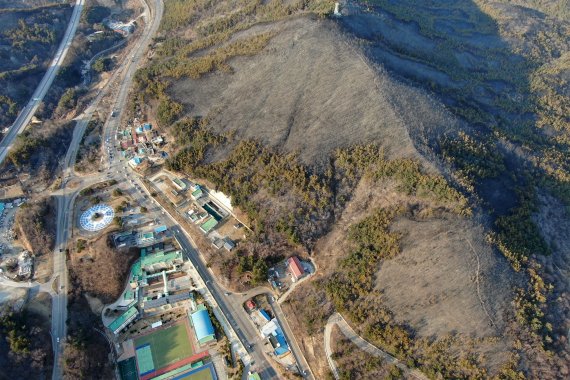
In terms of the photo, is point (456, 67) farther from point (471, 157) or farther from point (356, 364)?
point (356, 364)

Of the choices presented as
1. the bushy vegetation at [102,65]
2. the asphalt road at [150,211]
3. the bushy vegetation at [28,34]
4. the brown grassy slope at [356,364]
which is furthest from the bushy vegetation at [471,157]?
the bushy vegetation at [28,34]

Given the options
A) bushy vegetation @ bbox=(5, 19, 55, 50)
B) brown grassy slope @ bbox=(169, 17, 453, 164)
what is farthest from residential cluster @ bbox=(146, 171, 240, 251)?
bushy vegetation @ bbox=(5, 19, 55, 50)

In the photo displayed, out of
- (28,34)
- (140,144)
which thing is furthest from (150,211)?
(28,34)

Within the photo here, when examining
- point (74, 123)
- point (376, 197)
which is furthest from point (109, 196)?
point (376, 197)

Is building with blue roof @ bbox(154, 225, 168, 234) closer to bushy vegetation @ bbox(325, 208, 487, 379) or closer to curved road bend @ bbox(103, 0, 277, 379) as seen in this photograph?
curved road bend @ bbox(103, 0, 277, 379)

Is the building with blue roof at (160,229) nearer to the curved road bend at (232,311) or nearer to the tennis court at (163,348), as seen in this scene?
the curved road bend at (232,311)

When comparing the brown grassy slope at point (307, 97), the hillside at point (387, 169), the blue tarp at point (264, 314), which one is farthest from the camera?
the brown grassy slope at point (307, 97)
